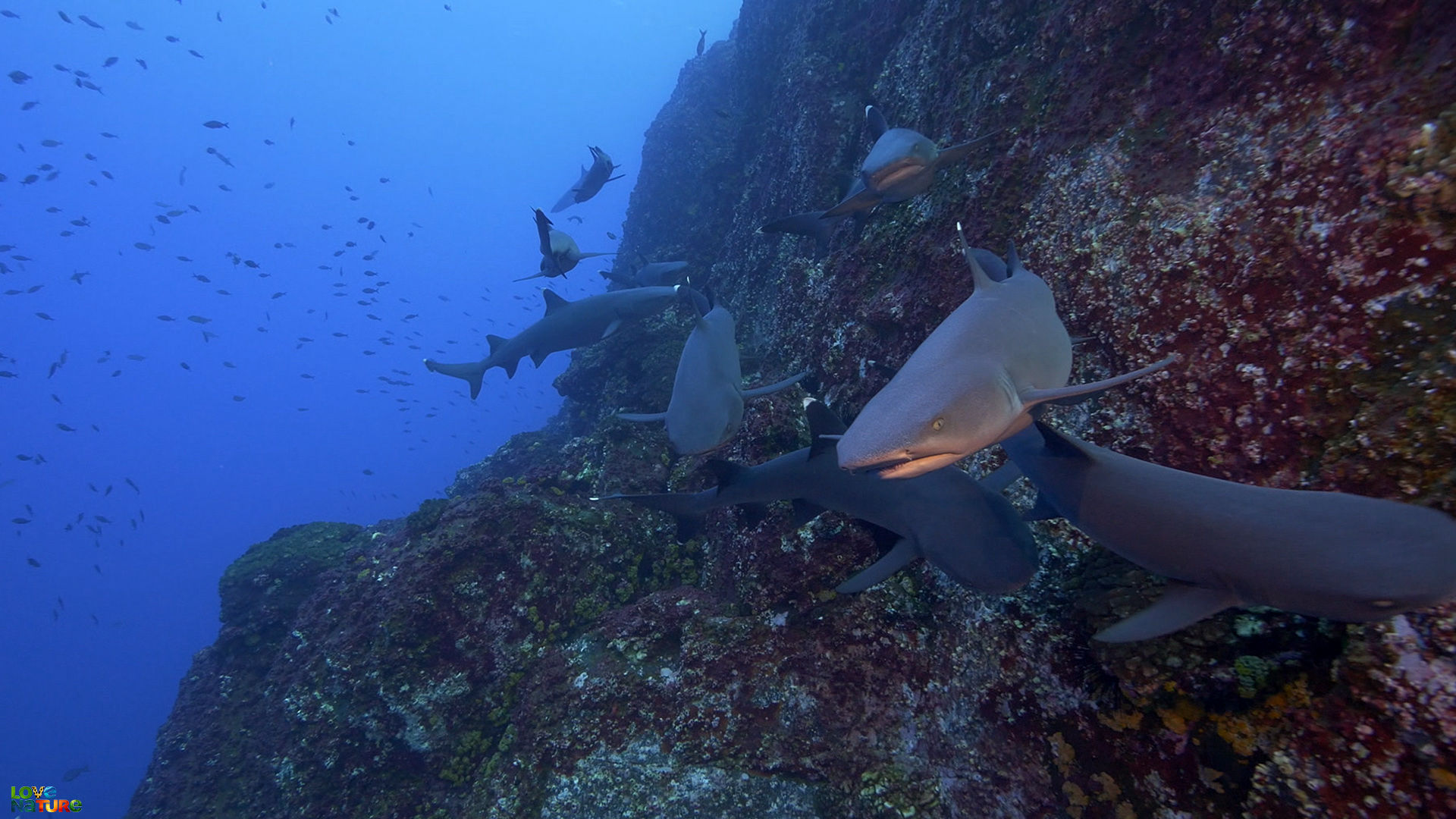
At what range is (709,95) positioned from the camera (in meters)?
17.4

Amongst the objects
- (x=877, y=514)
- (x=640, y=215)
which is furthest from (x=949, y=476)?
(x=640, y=215)

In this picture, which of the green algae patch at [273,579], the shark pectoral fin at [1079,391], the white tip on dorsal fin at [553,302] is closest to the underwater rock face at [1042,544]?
the shark pectoral fin at [1079,391]

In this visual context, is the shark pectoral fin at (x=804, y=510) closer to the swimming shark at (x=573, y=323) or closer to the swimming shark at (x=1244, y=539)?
the swimming shark at (x=1244, y=539)

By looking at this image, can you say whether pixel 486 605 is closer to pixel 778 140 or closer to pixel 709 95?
pixel 778 140

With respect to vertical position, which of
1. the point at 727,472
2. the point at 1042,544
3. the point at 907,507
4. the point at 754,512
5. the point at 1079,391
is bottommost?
the point at 1042,544

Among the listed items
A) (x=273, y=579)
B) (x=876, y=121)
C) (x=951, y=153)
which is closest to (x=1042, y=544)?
(x=951, y=153)

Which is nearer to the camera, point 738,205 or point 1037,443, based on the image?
point 1037,443

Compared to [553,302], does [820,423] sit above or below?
below

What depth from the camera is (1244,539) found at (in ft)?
6.77

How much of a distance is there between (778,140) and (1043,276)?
7.59 metres

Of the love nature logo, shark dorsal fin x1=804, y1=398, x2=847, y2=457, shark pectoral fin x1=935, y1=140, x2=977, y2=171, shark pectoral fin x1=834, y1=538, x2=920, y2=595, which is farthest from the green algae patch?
shark pectoral fin x1=935, y1=140, x2=977, y2=171

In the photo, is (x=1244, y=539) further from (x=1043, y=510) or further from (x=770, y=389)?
(x=770, y=389)

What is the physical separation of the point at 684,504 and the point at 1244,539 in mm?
3396

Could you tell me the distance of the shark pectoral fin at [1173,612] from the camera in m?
2.23
